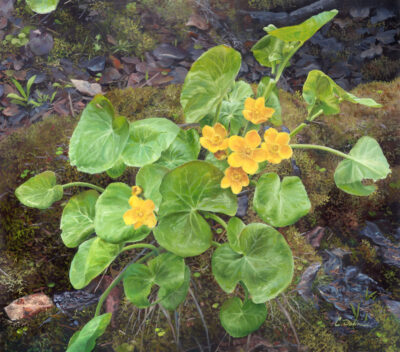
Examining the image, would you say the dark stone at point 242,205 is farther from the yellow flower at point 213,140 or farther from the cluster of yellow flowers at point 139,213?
the cluster of yellow flowers at point 139,213

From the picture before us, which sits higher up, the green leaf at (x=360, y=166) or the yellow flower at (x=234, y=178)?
the yellow flower at (x=234, y=178)

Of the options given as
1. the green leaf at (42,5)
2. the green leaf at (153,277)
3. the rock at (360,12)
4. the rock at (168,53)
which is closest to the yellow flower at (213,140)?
the green leaf at (153,277)

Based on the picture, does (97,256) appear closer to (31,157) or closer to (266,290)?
(266,290)

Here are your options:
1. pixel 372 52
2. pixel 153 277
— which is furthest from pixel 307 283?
pixel 372 52

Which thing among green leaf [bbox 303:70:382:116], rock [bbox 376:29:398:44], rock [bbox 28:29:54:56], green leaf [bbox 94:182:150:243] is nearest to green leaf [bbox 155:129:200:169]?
green leaf [bbox 94:182:150:243]

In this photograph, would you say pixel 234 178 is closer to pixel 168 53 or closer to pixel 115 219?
pixel 115 219

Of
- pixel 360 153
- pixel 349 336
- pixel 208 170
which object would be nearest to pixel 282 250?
pixel 208 170
